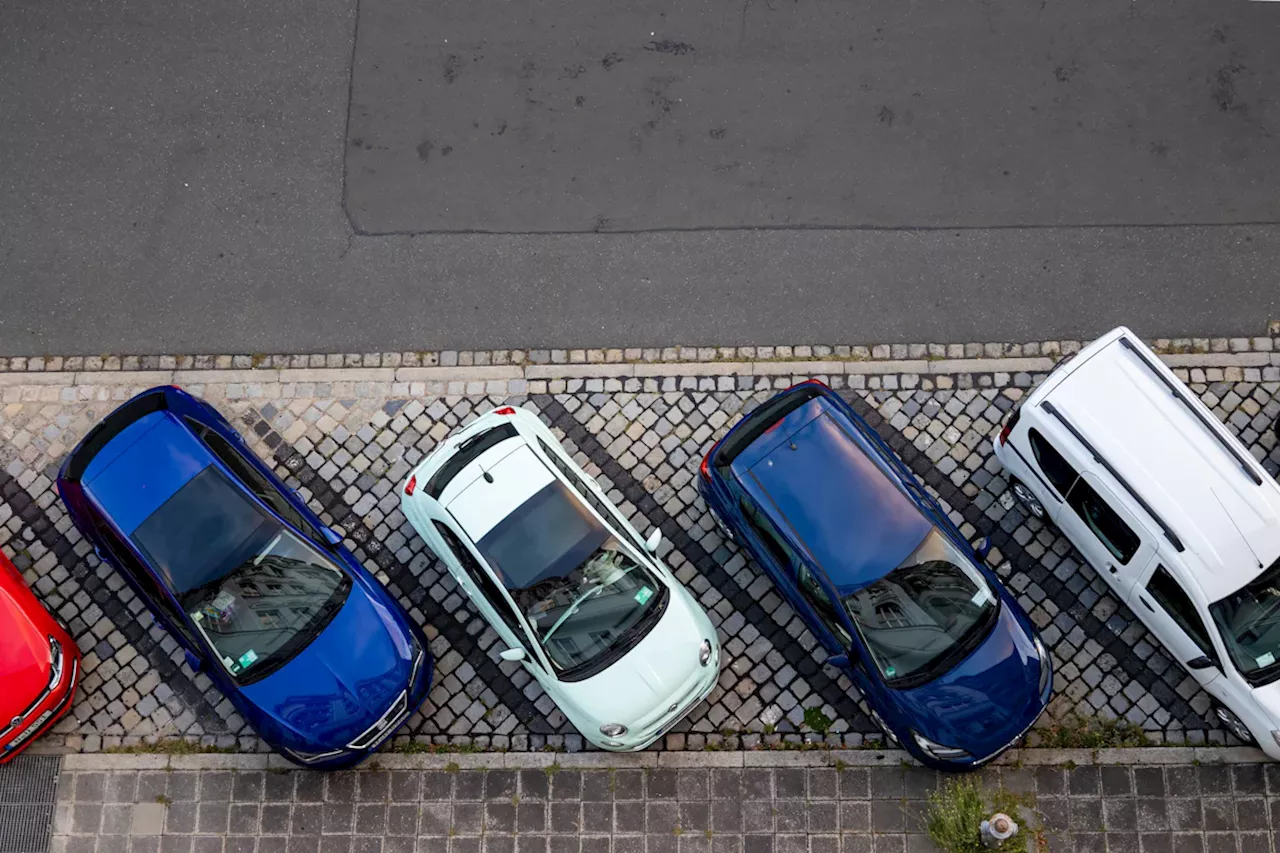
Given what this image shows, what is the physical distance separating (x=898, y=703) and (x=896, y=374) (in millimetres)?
3504

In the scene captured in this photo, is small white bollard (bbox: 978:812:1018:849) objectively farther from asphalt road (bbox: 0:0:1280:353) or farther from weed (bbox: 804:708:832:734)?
asphalt road (bbox: 0:0:1280:353)

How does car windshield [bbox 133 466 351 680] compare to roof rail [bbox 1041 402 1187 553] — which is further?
car windshield [bbox 133 466 351 680]

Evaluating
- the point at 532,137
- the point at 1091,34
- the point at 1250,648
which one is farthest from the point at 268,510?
the point at 1091,34

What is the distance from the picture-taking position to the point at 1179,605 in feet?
29.9

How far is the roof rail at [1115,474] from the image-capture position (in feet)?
29.0

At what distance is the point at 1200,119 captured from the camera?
11.2m

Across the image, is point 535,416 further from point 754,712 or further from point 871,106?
point 871,106

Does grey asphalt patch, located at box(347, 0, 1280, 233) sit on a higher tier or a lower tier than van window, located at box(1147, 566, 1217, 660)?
higher

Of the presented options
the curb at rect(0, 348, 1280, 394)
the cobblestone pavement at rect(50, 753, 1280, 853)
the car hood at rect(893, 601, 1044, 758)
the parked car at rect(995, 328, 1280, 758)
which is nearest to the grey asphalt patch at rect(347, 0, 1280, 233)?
the curb at rect(0, 348, 1280, 394)

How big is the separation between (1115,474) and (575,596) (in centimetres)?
496

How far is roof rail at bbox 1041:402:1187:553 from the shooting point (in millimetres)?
8852

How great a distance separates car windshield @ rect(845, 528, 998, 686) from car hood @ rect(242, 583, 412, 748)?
432 centimetres

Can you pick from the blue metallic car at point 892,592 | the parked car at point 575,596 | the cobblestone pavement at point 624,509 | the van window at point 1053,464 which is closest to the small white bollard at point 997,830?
the blue metallic car at point 892,592

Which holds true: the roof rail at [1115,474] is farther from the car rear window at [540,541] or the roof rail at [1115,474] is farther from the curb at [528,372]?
the car rear window at [540,541]
